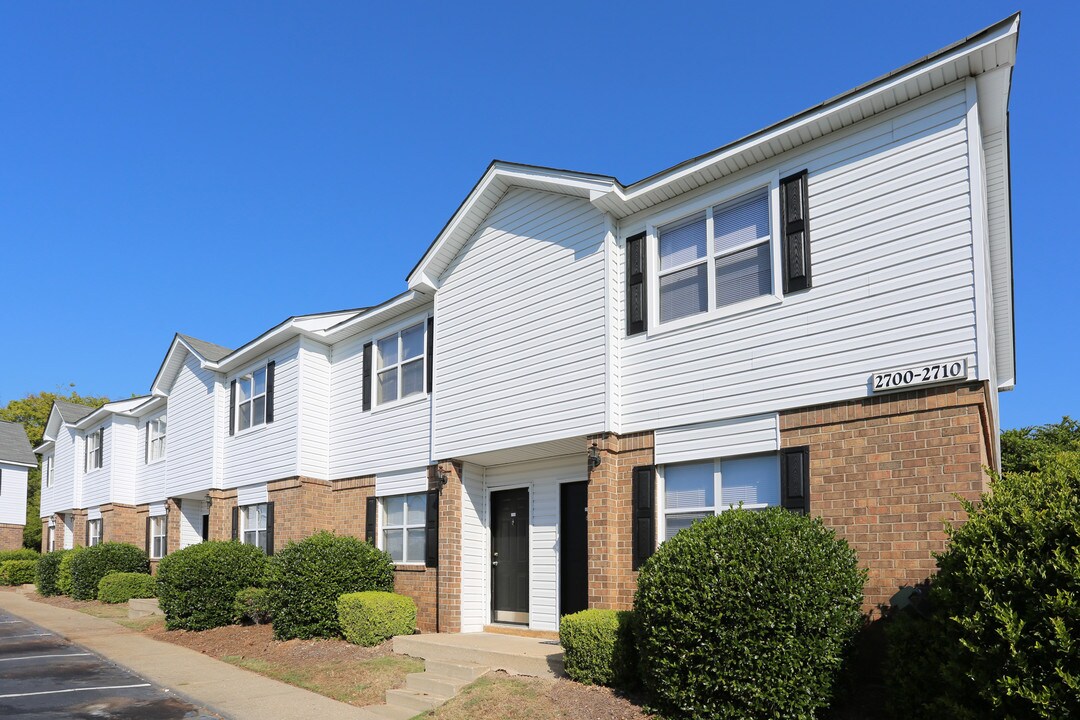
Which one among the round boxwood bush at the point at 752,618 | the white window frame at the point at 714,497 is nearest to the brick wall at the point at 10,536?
the white window frame at the point at 714,497

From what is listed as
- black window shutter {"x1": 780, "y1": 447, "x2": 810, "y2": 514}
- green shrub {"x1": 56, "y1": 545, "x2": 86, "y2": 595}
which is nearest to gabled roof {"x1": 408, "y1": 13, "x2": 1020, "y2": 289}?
black window shutter {"x1": 780, "y1": 447, "x2": 810, "y2": 514}

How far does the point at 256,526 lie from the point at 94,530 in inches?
616

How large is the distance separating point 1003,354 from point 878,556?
8.97 m

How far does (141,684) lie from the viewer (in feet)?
40.2

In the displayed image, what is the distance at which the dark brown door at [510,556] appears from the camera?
1394 centimetres

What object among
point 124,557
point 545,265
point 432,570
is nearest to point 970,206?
point 545,265

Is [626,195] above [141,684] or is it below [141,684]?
above

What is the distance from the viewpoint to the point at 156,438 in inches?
1096

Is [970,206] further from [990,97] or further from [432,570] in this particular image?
[432,570]

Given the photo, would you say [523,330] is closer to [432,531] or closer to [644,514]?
[644,514]

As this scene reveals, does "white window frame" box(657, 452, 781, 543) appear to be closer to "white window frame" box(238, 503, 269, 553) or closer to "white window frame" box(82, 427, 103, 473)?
"white window frame" box(238, 503, 269, 553)

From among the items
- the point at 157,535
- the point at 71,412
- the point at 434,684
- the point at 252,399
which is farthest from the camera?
the point at 71,412

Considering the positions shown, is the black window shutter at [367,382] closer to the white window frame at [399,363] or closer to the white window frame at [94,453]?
the white window frame at [399,363]

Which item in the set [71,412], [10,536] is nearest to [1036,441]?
[71,412]
